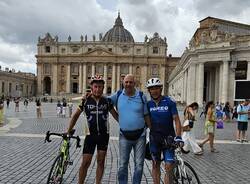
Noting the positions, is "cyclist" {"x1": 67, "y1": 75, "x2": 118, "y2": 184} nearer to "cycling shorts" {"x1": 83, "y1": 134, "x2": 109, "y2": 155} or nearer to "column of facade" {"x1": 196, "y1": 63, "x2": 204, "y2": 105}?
"cycling shorts" {"x1": 83, "y1": 134, "x2": 109, "y2": 155}

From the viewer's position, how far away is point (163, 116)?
5.57 meters

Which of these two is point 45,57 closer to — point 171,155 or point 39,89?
→ point 39,89

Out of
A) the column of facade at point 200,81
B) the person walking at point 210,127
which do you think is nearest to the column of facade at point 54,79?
the column of facade at point 200,81

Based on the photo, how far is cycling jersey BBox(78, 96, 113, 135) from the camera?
582 cm

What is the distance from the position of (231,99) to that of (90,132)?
36.3 metres

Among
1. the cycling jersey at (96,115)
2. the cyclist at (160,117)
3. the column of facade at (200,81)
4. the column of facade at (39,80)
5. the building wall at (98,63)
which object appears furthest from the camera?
the column of facade at (39,80)

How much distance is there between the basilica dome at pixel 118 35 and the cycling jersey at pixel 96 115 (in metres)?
117

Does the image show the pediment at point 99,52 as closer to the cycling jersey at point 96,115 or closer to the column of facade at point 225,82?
the column of facade at point 225,82

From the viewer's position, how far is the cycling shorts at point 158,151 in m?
5.46

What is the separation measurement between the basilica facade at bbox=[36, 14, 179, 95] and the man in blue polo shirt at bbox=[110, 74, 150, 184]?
105 meters

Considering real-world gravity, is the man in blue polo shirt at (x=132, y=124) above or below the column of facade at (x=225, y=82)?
below

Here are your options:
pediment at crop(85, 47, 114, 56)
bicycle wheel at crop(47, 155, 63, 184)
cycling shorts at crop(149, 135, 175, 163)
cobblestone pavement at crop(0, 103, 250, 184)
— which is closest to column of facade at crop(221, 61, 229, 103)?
cobblestone pavement at crop(0, 103, 250, 184)

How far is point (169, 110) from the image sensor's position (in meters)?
5.59

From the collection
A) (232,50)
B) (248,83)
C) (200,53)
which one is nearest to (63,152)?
(248,83)
